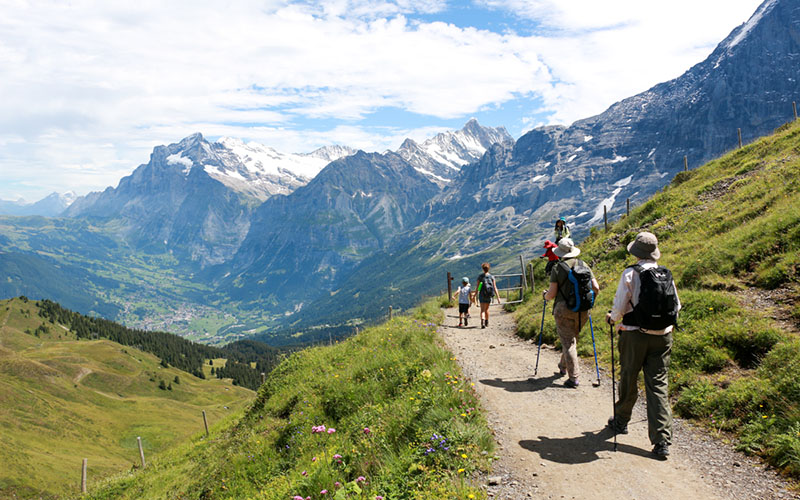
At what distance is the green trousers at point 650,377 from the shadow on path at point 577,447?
1.46ft

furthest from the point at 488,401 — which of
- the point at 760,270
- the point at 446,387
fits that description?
the point at 760,270

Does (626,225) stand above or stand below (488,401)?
above

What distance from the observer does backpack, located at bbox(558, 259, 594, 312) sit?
35.3ft

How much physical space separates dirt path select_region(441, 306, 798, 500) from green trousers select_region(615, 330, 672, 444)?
19.0 inches

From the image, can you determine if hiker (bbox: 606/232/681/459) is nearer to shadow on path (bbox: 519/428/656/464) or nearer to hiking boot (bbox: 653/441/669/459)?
hiking boot (bbox: 653/441/669/459)

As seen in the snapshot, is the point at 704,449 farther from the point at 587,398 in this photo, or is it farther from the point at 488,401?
the point at 488,401

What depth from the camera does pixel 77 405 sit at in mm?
110625

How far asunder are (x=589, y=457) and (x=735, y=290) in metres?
8.81

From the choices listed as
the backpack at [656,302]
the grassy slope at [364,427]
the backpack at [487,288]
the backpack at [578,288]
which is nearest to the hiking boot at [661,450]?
the backpack at [656,302]

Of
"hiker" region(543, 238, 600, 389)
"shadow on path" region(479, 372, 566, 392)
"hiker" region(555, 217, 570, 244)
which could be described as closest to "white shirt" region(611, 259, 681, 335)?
"hiker" region(543, 238, 600, 389)

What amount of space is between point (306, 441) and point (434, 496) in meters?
5.22

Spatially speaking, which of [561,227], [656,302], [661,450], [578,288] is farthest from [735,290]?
[661,450]

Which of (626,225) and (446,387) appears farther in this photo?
(626,225)

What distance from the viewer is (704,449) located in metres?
7.59
